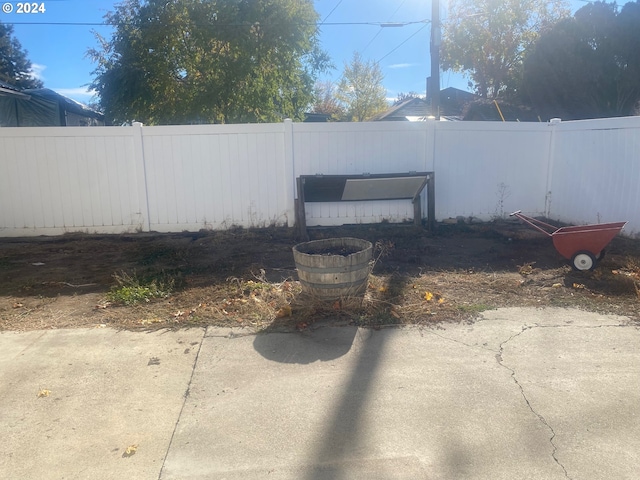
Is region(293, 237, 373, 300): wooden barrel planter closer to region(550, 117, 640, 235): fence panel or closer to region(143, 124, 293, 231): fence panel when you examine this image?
region(143, 124, 293, 231): fence panel

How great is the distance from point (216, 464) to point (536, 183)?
8703mm

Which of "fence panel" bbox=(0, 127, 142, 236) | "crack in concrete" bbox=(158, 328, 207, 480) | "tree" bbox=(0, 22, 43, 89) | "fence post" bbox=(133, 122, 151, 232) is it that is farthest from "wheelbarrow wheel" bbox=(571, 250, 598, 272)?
"tree" bbox=(0, 22, 43, 89)

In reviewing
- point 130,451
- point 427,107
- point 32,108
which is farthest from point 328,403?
point 427,107

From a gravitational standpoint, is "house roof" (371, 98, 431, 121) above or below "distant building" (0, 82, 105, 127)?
above

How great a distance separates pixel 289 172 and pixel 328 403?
6068 mm

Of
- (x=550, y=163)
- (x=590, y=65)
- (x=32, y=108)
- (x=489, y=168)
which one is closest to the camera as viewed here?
(x=489, y=168)

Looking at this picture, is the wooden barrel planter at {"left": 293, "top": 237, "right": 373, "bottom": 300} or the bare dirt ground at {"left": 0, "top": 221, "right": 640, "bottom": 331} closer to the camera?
the wooden barrel planter at {"left": 293, "top": 237, "right": 373, "bottom": 300}

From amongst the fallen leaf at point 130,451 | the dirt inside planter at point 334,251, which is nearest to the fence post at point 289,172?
the dirt inside planter at point 334,251

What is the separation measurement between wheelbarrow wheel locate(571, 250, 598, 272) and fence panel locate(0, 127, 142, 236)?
23.1 feet

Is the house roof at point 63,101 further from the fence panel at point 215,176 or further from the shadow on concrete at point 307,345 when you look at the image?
the shadow on concrete at point 307,345

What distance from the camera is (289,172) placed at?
30.2ft

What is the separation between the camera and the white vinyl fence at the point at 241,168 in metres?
8.94

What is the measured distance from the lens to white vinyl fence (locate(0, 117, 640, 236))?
8.94 meters

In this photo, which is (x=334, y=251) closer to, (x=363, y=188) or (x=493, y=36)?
(x=363, y=188)
